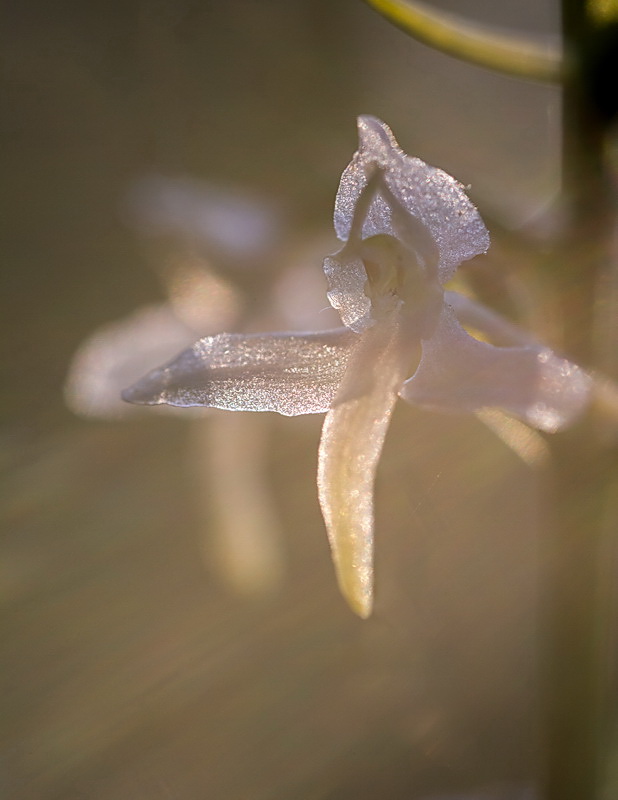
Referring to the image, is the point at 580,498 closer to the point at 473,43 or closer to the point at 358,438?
the point at 358,438

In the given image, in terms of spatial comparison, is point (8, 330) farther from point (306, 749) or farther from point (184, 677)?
point (306, 749)

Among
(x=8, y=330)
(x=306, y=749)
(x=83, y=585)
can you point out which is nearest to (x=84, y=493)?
(x=83, y=585)

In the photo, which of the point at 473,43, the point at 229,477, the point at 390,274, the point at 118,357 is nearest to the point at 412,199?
the point at 390,274

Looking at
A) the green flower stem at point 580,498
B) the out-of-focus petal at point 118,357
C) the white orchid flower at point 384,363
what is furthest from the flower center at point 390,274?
the out-of-focus petal at point 118,357

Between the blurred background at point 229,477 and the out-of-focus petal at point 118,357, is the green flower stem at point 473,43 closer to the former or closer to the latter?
the blurred background at point 229,477

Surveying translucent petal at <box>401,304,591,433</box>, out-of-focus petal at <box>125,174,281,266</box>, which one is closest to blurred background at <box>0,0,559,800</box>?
out-of-focus petal at <box>125,174,281,266</box>
